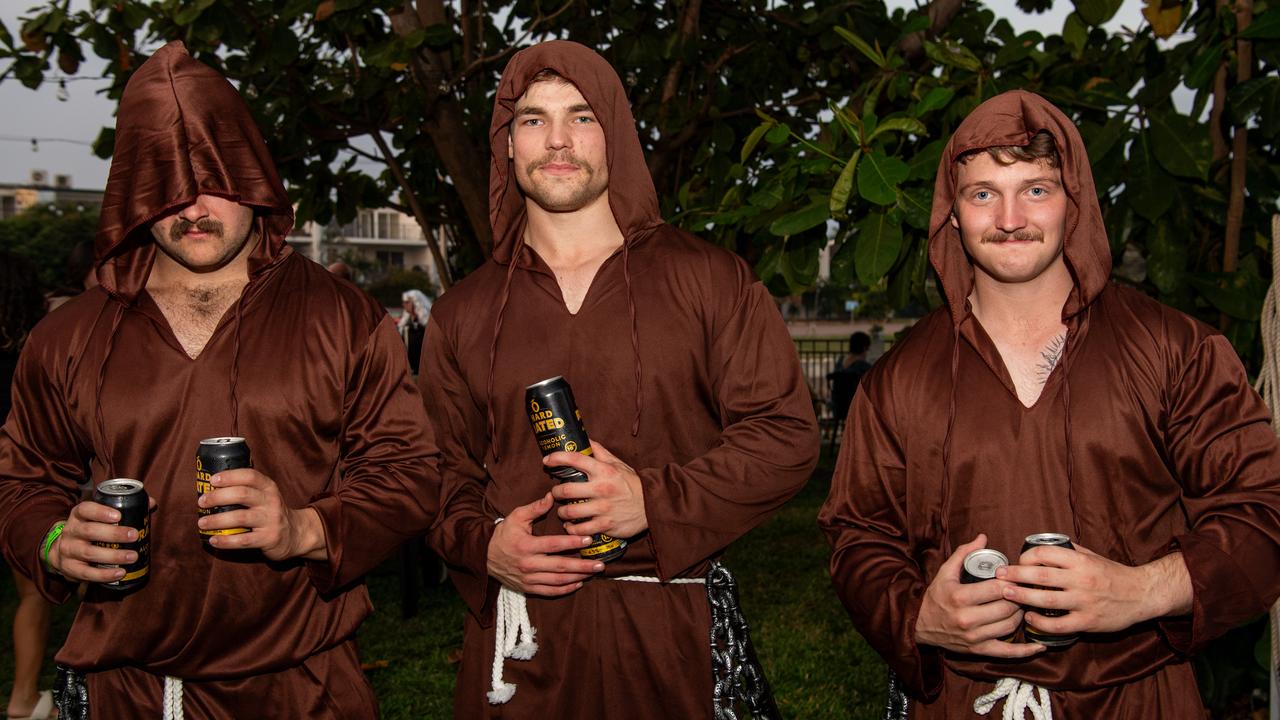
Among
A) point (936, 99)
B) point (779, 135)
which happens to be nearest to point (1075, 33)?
point (936, 99)

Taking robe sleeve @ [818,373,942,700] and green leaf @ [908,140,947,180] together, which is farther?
green leaf @ [908,140,947,180]

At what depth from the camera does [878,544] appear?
2326 mm

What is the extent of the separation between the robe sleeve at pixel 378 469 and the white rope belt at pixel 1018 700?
1251 millimetres

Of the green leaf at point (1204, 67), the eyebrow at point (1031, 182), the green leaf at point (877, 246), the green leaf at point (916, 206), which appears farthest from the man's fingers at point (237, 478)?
the green leaf at point (1204, 67)

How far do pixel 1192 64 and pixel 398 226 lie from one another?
2473 inches

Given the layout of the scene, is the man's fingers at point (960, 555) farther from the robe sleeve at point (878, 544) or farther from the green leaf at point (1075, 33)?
the green leaf at point (1075, 33)

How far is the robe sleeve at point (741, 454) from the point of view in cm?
243

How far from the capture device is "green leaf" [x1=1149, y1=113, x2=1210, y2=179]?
11.6 feet

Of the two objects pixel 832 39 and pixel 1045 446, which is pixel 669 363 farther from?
pixel 832 39

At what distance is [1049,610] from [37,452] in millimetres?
2147

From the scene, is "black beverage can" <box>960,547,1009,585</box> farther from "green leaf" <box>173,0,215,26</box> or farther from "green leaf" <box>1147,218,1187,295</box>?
"green leaf" <box>173,0,215,26</box>

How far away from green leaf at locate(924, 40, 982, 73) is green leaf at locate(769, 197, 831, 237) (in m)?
0.82

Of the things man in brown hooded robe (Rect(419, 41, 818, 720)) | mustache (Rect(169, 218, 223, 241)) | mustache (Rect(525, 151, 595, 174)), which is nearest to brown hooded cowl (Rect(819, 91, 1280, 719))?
man in brown hooded robe (Rect(419, 41, 818, 720))

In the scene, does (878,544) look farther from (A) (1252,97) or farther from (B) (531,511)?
(A) (1252,97)
